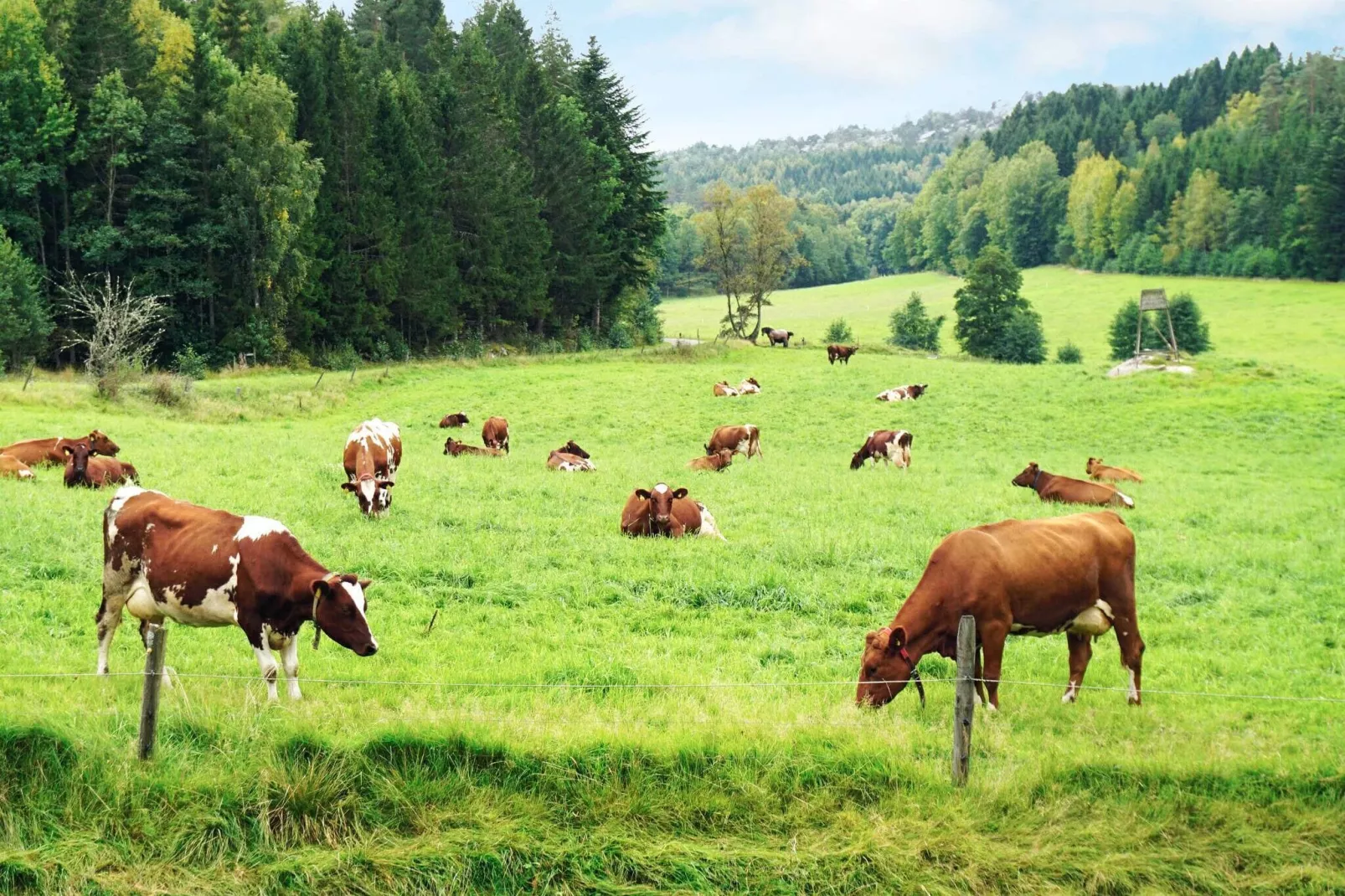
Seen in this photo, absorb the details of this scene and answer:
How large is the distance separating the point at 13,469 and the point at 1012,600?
19.1 meters

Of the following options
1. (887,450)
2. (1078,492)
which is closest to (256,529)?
(1078,492)

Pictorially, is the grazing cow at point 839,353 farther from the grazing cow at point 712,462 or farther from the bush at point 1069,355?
the grazing cow at point 712,462

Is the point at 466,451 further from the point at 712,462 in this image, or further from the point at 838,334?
the point at 838,334

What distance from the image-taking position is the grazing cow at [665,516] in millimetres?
17087

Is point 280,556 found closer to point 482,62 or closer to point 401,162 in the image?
point 401,162

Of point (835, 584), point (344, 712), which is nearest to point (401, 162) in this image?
point (835, 584)

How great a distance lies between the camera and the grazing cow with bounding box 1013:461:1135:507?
21688 mm

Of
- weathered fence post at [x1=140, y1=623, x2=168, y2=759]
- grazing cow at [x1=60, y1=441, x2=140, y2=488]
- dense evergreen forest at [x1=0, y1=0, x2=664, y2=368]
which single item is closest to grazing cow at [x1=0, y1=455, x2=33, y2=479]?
grazing cow at [x1=60, y1=441, x2=140, y2=488]

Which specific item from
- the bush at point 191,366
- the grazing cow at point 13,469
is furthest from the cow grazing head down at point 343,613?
the bush at point 191,366

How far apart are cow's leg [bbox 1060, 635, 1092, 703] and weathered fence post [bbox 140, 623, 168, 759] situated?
7884 millimetres

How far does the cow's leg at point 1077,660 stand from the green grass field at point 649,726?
0.15m

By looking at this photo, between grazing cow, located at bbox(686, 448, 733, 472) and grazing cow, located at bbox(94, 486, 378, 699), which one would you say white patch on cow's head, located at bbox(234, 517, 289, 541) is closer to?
grazing cow, located at bbox(94, 486, 378, 699)

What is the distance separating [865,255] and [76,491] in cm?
18349

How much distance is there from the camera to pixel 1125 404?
38.1m
